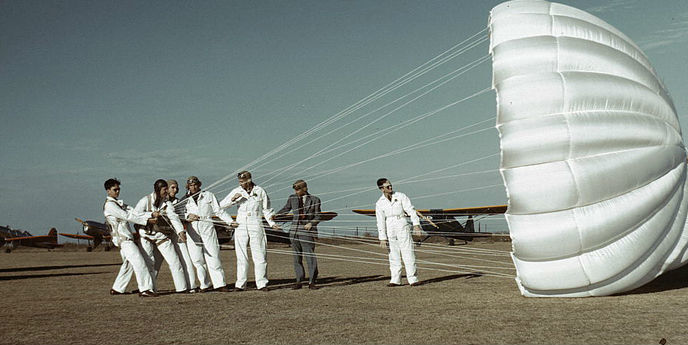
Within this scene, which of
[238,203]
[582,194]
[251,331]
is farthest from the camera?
[238,203]

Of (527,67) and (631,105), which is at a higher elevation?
(527,67)

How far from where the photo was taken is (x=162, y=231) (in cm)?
886

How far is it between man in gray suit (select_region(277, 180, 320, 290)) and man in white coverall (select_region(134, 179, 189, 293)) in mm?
1822

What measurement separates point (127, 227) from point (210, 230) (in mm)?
1340

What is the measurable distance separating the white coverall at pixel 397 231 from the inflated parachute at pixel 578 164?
2.83 meters

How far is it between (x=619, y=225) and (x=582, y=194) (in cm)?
65

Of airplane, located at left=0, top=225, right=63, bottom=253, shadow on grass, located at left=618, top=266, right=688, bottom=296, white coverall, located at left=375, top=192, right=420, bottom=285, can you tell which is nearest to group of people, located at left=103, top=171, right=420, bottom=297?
white coverall, located at left=375, top=192, right=420, bottom=285

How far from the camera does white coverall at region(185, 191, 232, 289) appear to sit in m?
9.08

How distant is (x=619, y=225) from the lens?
626 cm

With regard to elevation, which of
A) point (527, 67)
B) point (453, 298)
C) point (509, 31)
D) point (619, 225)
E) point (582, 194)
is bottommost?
point (453, 298)

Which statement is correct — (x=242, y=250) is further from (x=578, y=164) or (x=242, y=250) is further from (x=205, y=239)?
(x=578, y=164)

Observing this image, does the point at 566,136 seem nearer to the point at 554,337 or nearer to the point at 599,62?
the point at 599,62

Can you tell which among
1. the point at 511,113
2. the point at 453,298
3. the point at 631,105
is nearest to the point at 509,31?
the point at 511,113

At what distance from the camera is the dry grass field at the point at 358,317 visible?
489cm
